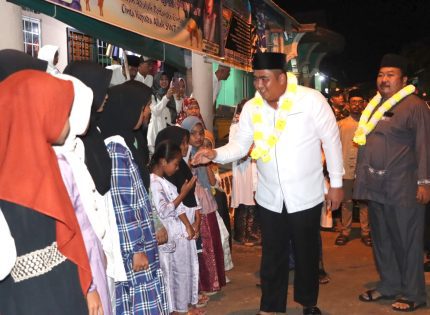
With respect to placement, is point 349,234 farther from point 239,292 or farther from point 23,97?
point 23,97

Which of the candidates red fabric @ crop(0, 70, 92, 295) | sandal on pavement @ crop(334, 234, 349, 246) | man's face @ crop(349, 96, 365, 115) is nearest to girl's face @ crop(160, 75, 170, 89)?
man's face @ crop(349, 96, 365, 115)

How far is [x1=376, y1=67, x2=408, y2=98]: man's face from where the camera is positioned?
5211 mm

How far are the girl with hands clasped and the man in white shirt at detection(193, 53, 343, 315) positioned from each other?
0.97 feet

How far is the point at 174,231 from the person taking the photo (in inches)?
184

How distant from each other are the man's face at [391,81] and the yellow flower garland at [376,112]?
52mm

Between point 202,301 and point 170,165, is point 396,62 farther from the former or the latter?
point 202,301

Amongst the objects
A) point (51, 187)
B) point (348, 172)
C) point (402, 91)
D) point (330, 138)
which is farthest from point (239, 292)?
point (51, 187)

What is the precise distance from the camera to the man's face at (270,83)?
4.68 metres

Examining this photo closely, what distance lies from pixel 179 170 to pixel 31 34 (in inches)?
199

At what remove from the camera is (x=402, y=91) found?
518 centimetres

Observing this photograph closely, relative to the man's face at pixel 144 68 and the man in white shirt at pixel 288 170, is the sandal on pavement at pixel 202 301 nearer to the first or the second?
the man in white shirt at pixel 288 170

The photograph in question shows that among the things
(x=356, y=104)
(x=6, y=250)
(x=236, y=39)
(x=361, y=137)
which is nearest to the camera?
(x=6, y=250)

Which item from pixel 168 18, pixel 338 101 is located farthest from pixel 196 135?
pixel 338 101

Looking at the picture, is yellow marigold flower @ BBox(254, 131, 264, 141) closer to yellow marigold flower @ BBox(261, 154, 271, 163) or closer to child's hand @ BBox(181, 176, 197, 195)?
yellow marigold flower @ BBox(261, 154, 271, 163)
